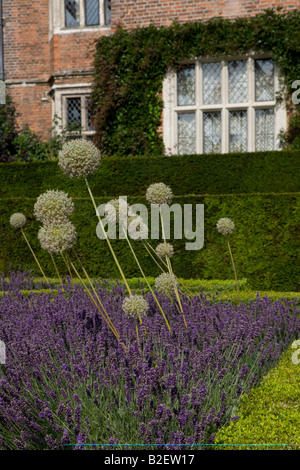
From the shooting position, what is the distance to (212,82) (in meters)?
11.9

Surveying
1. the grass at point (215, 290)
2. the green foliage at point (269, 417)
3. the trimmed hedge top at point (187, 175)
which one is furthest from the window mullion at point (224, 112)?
the green foliage at point (269, 417)

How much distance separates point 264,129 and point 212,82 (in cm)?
154

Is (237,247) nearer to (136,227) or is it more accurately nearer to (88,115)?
(136,227)

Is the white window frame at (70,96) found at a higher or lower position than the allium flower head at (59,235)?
higher

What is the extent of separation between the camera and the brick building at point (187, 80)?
11625mm

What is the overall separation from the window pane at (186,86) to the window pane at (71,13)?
330 centimetres

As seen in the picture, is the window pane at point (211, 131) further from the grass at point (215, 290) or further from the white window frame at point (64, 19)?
the grass at point (215, 290)

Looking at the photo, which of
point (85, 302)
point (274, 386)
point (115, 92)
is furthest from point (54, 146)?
point (274, 386)

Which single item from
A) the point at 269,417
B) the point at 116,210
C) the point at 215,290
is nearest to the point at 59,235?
the point at 116,210

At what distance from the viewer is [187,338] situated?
3686 mm

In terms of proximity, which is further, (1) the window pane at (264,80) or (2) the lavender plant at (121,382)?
(1) the window pane at (264,80)

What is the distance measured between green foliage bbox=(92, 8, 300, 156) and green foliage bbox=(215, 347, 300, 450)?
8.68 metres

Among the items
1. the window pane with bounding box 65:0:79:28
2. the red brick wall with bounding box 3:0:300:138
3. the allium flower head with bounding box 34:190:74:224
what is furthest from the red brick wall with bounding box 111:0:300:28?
the allium flower head with bounding box 34:190:74:224

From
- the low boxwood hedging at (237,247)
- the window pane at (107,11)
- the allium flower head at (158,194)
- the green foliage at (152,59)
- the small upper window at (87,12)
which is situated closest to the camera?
the allium flower head at (158,194)
